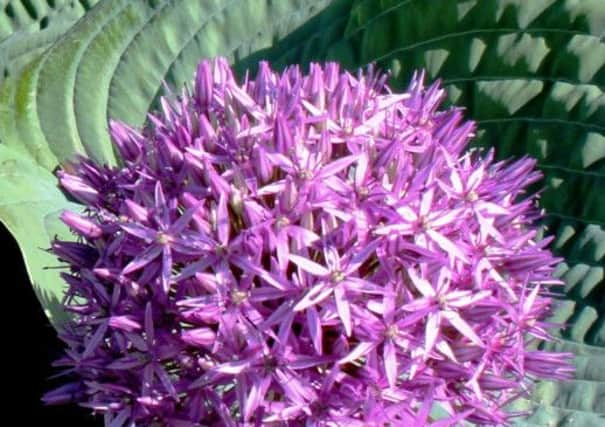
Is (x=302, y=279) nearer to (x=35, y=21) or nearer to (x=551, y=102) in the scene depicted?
(x=551, y=102)

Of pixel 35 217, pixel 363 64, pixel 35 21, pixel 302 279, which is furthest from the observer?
pixel 35 21

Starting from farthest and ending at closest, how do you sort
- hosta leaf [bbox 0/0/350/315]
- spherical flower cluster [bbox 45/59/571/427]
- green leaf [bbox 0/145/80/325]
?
1. hosta leaf [bbox 0/0/350/315]
2. green leaf [bbox 0/145/80/325]
3. spherical flower cluster [bbox 45/59/571/427]

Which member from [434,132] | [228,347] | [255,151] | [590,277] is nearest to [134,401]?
[228,347]

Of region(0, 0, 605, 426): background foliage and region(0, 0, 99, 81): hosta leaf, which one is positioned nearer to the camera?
region(0, 0, 605, 426): background foliage

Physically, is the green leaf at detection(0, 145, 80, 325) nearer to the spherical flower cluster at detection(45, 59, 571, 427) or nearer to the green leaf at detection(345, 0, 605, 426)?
the spherical flower cluster at detection(45, 59, 571, 427)

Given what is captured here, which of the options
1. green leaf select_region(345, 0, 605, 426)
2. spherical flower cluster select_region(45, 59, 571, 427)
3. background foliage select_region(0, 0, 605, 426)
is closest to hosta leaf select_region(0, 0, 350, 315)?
background foliage select_region(0, 0, 605, 426)

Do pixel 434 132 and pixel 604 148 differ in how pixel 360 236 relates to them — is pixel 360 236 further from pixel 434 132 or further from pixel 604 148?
pixel 604 148

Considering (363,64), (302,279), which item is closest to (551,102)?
(363,64)

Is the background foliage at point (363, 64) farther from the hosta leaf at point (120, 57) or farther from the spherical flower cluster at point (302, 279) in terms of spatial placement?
the spherical flower cluster at point (302, 279)
